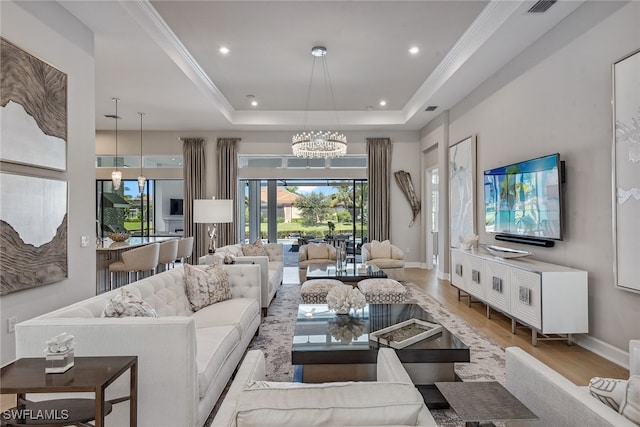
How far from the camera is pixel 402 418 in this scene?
3.33 ft

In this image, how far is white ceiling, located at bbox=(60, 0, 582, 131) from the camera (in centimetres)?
396

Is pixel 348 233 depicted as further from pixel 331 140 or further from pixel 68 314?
pixel 68 314

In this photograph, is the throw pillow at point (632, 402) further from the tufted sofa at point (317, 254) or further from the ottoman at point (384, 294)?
the tufted sofa at point (317, 254)

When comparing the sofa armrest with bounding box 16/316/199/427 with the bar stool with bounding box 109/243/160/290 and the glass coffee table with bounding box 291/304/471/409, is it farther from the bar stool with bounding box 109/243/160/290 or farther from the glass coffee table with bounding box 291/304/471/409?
the bar stool with bounding box 109/243/160/290

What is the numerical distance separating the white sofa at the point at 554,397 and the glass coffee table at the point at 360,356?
0.75 m

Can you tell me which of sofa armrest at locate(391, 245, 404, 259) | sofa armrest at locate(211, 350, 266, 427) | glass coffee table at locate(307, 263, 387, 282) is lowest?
glass coffee table at locate(307, 263, 387, 282)

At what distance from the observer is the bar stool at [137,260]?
553 centimetres

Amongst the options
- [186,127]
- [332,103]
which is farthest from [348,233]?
[186,127]

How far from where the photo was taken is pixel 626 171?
3064mm

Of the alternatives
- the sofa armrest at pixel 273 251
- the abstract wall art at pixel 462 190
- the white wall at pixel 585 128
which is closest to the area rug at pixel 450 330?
the white wall at pixel 585 128

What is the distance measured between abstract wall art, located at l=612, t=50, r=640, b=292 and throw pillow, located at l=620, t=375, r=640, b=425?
2329mm

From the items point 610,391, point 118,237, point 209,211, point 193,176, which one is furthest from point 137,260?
point 610,391

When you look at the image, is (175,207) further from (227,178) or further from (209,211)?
(209,211)

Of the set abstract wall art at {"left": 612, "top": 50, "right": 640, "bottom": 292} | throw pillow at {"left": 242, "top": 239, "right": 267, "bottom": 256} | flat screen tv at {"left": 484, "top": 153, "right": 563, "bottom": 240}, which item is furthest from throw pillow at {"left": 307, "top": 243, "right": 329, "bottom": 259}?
abstract wall art at {"left": 612, "top": 50, "right": 640, "bottom": 292}
